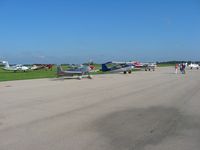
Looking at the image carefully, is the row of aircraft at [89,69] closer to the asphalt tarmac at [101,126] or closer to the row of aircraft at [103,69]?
the row of aircraft at [103,69]

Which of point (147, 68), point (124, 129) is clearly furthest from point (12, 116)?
point (147, 68)

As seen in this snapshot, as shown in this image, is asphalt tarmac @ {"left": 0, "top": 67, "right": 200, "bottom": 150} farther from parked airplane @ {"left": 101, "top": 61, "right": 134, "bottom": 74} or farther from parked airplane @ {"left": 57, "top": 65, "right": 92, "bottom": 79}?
parked airplane @ {"left": 101, "top": 61, "right": 134, "bottom": 74}

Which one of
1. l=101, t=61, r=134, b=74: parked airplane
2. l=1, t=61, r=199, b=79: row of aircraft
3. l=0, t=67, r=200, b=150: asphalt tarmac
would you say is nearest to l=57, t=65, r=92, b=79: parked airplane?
l=1, t=61, r=199, b=79: row of aircraft

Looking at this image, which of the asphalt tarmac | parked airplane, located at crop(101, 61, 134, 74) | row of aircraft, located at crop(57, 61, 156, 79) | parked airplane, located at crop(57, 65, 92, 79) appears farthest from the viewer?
parked airplane, located at crop(101, 61, 134, 74)

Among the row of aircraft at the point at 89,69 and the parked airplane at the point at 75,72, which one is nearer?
the parked airplane at the point at 75,72

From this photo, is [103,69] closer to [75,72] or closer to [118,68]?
[118,68]

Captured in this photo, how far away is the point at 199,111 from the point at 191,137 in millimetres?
3679

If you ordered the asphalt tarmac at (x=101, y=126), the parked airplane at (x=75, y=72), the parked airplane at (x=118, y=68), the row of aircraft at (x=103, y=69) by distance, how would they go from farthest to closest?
the parked airplane at (x=118, y=68) → the row of aircraft at (x=103, y=69) → the parked airplane at (x=75, y=72) → the asphalt tarmac at (x=101, y=126)

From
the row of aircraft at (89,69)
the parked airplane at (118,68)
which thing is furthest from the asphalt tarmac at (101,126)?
the parked airplane at (118,68)

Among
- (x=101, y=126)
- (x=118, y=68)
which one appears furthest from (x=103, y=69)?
(x=101, y=126)

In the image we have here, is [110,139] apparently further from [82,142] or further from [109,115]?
[109,115]

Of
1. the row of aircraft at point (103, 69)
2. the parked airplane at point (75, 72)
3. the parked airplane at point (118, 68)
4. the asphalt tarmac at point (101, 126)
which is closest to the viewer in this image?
the asphalt tarmac at point (101, 126)

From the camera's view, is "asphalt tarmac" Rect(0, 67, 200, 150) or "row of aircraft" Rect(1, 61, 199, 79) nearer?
"asphalt tarmac" Rect(0, 67, 200, 150)

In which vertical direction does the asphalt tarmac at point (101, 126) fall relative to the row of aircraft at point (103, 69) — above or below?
above
